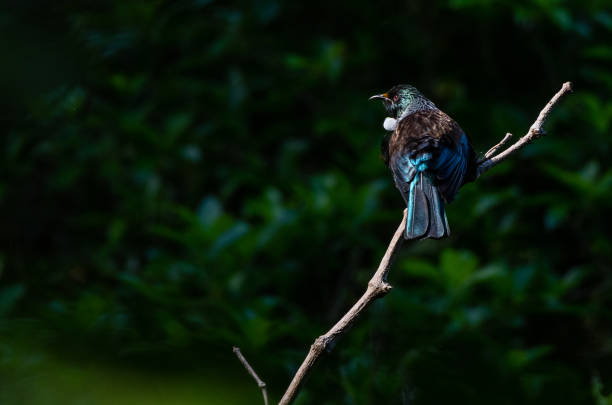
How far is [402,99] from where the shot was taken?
9.18ft

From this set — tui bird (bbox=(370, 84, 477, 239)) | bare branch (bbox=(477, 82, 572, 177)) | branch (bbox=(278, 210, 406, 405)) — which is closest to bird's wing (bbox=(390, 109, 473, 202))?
tui bird (bbox=(370, 84, 477, 239))

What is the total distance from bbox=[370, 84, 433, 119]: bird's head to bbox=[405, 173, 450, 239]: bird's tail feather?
2.63ft

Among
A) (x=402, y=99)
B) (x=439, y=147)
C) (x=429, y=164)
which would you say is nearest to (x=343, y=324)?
(x=429, y=164)

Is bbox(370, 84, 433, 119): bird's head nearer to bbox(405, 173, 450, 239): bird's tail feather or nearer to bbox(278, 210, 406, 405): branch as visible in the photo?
bbox(405, 173, 450, 239): bird's tail feather

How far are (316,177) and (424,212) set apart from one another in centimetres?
270

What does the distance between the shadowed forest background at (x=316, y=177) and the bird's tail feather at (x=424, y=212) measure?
1.51 m

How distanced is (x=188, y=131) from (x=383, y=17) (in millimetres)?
1465

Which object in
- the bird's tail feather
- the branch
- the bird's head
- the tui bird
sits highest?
the bird's head

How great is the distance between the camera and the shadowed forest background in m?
3.89

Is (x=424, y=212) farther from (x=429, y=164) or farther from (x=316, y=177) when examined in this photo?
(x=316, y=177)

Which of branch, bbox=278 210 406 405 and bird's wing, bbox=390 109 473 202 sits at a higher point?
bird's wing, bbox=390 109 473 202

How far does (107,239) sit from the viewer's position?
15.0 ft

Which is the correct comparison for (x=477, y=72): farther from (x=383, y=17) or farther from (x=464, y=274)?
(x=464, y=274)

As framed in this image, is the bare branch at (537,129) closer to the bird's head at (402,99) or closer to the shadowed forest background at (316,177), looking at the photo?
the bird's head at (402,99)
